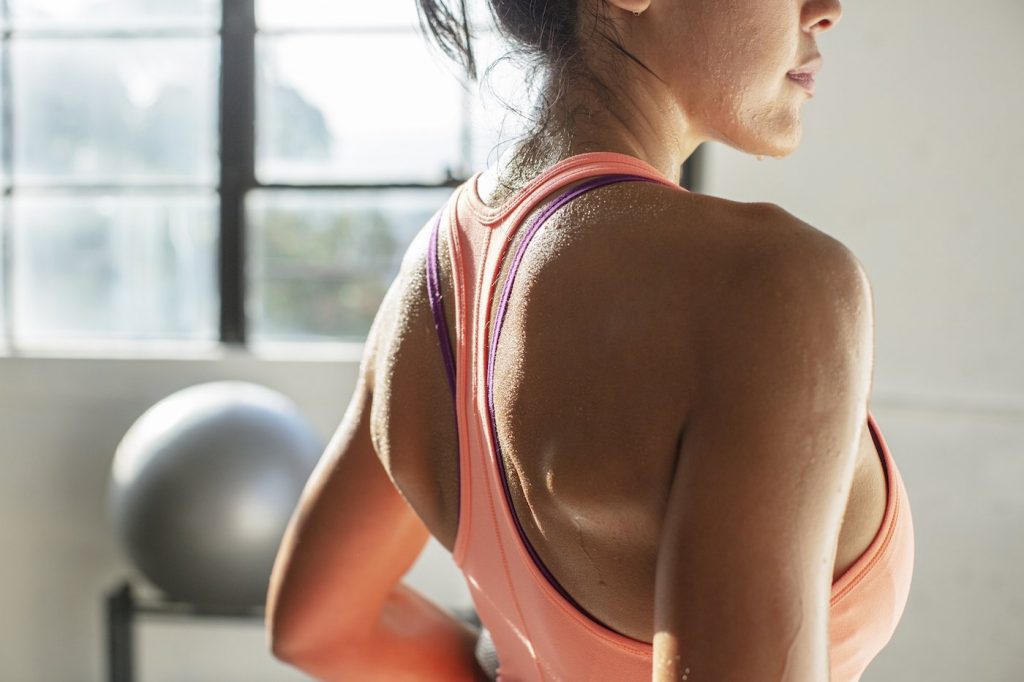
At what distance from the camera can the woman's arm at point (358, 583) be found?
2.27 feet

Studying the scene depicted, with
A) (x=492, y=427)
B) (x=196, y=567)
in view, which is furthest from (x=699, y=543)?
(x=196, y=567)

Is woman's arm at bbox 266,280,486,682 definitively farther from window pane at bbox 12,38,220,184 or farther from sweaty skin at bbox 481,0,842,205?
window pane at bbox 12,38,220,184

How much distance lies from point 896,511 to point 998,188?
2.62 m

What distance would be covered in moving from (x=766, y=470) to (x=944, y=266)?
2.69m

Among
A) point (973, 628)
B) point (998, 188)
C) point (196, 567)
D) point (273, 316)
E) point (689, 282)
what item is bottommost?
point (973, 628)

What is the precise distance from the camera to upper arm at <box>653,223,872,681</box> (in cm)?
36

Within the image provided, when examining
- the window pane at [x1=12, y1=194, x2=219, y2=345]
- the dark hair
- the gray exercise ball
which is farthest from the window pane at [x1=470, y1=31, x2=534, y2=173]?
the window pane at [x1=12, y1=194, x2=219, y2=345]

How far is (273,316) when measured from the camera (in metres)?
3.28

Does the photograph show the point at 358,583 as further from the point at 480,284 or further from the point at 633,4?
the point at 633,4

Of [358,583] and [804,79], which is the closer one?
[804,79]

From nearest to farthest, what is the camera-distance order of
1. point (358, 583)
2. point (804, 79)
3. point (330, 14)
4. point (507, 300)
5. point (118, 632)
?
point (507, 300)
point (804, 79)
point (358, 583)
point (118, 632)
point (330, 14)

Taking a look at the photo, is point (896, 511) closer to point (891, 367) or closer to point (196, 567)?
point (196, 567)

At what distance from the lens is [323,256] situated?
325cm

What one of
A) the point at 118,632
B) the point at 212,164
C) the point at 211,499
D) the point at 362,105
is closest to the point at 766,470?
the point at 211,499
